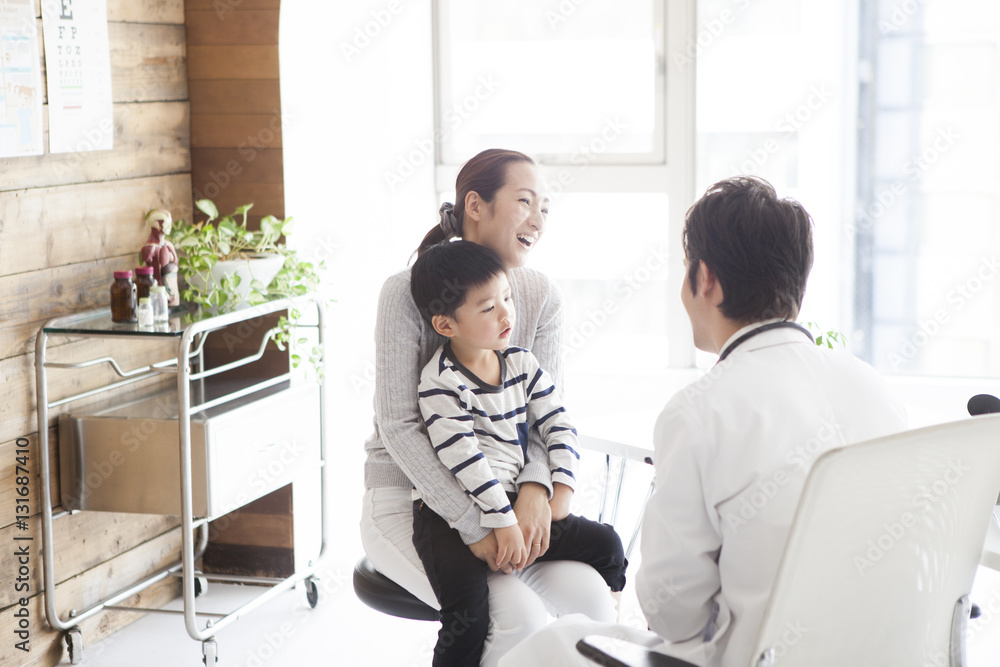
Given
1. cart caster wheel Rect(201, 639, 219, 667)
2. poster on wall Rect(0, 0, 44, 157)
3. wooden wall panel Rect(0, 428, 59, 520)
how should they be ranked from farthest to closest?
cart caster wheel Rect(201, 639, 219, 667) → wooden wall panel Rect(0, 428, 59, 520) → poster on wall Rect(0, 0, 44, 157)

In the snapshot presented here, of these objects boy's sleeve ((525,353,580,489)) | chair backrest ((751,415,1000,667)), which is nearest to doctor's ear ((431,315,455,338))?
boy's sleeve ((525,353,580,489))

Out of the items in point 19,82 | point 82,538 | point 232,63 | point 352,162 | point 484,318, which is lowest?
point 82,538

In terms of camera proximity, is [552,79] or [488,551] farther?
[552,79]

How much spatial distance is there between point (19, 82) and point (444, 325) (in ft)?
3.90

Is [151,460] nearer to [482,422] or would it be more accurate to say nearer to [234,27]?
[482,422]

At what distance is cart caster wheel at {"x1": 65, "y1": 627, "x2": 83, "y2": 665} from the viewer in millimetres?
2400

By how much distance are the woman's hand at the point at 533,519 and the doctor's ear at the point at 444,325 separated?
30 cm

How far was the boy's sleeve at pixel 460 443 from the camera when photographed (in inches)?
64.0

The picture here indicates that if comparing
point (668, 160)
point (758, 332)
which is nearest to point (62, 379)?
point (758, 332)

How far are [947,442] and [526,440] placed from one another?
867 millimetres

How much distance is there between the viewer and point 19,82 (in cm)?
218

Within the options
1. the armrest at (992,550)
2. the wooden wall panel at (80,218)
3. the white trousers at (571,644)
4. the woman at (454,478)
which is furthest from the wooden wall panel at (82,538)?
the armrest at (992,550)

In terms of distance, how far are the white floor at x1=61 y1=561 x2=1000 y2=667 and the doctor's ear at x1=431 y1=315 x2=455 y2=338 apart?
110 cm

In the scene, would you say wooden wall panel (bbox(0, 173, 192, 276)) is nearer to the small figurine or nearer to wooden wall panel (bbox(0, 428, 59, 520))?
the small figurine
